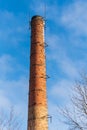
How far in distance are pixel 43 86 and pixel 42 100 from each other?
1025mm

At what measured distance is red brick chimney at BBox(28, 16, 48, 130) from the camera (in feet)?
81.9

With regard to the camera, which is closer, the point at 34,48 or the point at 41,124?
the point at 41,124

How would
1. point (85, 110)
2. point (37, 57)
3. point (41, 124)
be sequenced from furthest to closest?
point (37, 57) < point (41, 124) < point (85, 110)

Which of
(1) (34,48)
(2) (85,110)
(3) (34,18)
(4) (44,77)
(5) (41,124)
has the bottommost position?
(2) (85,110)

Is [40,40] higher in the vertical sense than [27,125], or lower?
higher

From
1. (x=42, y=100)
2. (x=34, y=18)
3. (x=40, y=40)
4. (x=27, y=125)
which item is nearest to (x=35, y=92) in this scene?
(x=42, y=100)

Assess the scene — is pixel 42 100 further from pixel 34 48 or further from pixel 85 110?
pixel 85 110

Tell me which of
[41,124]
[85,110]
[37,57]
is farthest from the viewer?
[37,57]

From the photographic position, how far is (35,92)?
1004 inches

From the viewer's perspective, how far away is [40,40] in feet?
89.7

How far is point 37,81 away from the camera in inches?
1021

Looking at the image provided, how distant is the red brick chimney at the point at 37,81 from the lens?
24969 millimetres

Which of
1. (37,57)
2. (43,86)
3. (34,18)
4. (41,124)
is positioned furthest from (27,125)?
(34,18)

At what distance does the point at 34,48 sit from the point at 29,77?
7.10 feet
